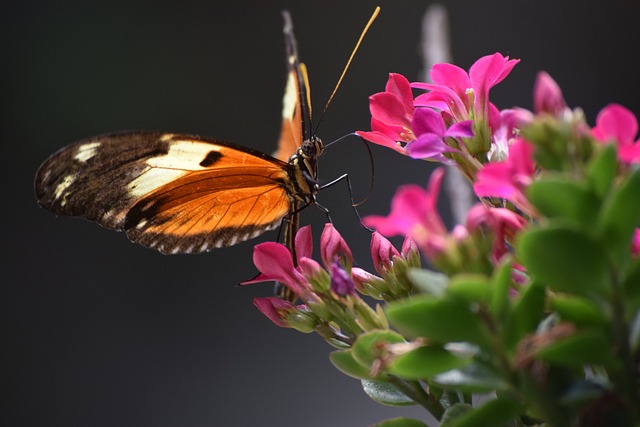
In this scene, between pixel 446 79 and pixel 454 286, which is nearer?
pixel 454 286

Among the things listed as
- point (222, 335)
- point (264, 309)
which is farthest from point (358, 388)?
point (264, 309)

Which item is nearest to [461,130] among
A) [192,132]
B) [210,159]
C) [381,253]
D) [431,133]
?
[431,133]

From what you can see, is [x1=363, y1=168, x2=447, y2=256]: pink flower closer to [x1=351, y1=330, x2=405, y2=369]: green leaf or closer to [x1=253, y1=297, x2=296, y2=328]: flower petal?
[x1=351, y1=330, x2=405, y2=369]: green leaf

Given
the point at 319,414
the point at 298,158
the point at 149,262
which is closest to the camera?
the point at 298,158

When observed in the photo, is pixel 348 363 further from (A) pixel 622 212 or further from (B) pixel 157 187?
(B) pixel 157 187

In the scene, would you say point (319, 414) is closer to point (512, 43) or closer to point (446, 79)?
point (512, 43)

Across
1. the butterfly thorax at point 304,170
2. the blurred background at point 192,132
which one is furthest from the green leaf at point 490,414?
the blurred background at point 192,132
